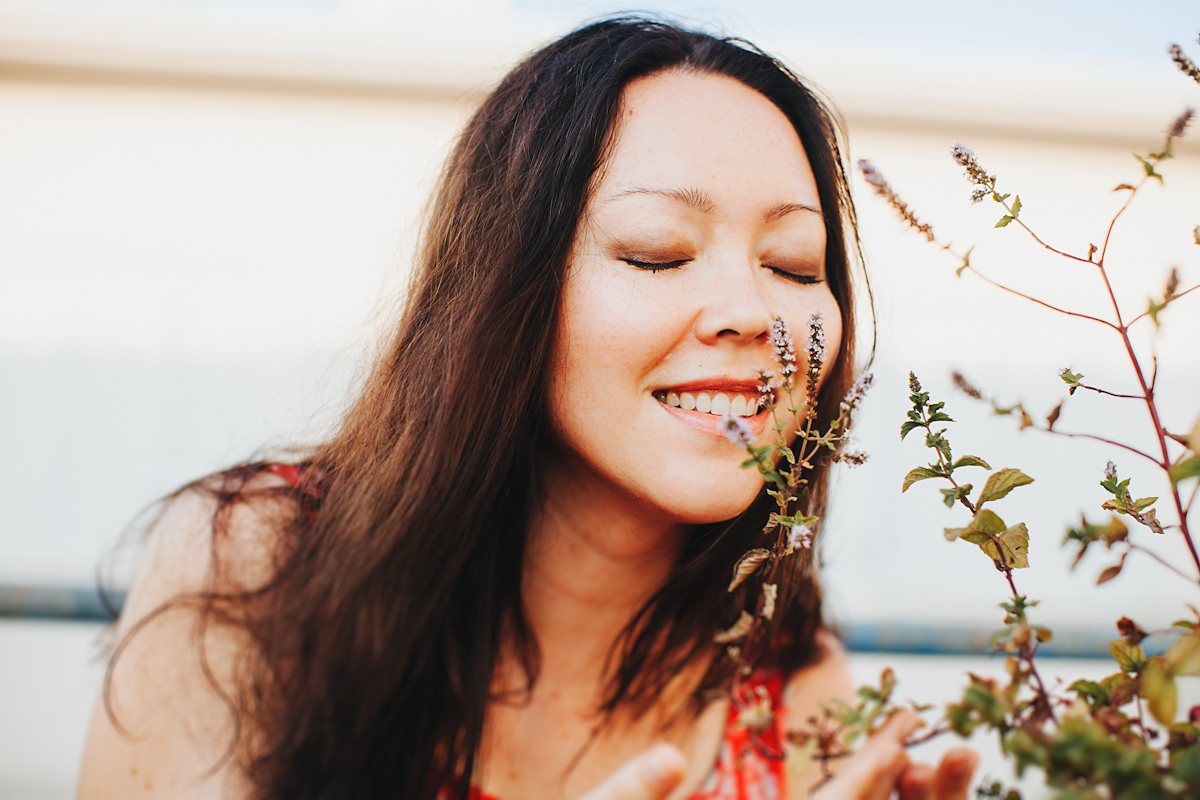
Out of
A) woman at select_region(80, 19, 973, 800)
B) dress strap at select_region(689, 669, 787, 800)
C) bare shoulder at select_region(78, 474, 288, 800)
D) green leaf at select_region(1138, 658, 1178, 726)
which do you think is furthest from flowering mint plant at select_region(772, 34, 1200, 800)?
bare shoulder at select_region(78, 474, 288, 800)

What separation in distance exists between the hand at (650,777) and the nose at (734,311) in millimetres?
493

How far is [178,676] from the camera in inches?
43.2

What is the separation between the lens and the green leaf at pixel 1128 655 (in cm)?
57

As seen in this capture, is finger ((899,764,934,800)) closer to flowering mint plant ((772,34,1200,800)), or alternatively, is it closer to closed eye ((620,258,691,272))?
flowering mint plant ((772,34,1200,800))

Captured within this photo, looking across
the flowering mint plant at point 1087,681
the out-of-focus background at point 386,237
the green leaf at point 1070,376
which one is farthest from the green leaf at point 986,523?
the out-of-focus background at point 386,237

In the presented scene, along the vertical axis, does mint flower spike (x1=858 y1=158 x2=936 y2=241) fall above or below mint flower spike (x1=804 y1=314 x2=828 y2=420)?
above


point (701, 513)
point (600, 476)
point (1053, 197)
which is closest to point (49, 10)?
point (600, 476)

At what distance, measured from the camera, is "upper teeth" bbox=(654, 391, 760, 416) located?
0.96 m

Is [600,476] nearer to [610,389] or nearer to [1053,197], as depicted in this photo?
[610,389]

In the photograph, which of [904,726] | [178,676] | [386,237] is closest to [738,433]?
[904,726]

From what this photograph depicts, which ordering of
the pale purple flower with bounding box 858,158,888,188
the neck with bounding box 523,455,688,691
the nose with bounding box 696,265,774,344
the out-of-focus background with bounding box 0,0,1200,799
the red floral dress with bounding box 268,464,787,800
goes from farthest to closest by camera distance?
the out-of-focus background with bounding box 0,0,1200,799 < the red floral dress with bounding box 268,464,787,800 < the neck with bounding box 523,455,688,691 < the nose with bounding box 696,265,774,344 < the pale purple flower with bounding box 858,158,888,188

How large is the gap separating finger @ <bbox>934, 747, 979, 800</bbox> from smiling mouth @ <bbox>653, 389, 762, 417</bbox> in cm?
44

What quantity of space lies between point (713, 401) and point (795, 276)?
0.25 metres

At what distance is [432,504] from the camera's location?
3.31 feet
